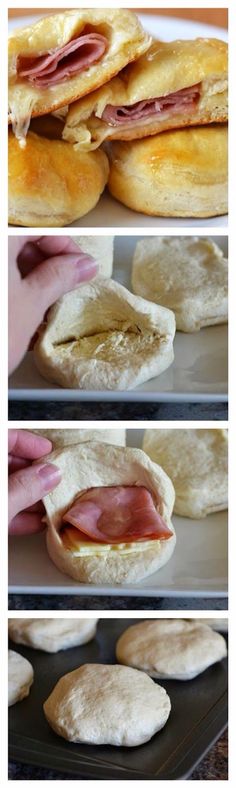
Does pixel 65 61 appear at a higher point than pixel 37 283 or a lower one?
higher

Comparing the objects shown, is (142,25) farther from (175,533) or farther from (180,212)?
A: (175,533)

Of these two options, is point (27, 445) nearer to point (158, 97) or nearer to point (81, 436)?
point (81, 436)

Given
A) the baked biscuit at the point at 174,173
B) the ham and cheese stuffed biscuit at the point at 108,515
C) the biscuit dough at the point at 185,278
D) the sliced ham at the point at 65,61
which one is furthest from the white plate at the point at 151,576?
the sliced ham at the point at 65,61

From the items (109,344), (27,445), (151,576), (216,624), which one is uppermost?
(109,344)

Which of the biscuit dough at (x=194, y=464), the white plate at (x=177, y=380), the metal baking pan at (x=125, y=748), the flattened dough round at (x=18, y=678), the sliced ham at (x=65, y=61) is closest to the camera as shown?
the sliced ham at (x=65, y=61)

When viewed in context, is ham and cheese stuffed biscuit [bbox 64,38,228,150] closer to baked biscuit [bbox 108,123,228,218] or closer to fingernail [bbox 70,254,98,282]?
baked biscuit [bbox 108,123,228,218]

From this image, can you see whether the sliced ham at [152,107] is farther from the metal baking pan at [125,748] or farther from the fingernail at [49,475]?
the metal baking pan at [125,748]

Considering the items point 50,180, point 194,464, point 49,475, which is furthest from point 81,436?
point 50,180

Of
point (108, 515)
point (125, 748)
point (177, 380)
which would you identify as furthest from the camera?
point (125, 748)
